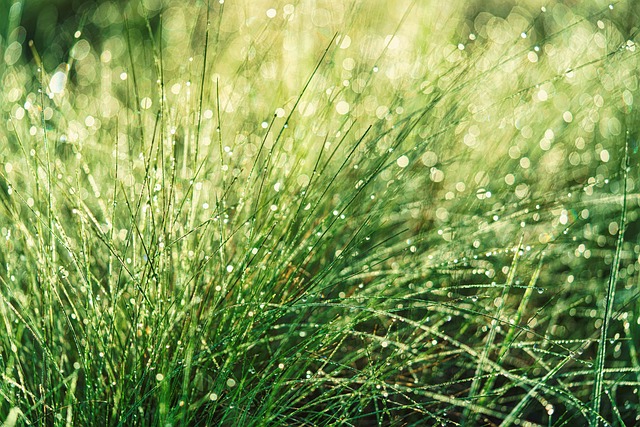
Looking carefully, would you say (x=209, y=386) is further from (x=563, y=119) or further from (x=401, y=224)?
(x=563, y=119)

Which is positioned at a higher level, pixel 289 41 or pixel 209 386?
pixel 289 41

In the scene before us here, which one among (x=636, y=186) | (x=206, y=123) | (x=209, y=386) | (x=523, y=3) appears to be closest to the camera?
(x=209, y=386)

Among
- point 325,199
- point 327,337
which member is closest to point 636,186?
point 325,199

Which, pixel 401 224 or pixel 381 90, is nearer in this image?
pixel 401 224

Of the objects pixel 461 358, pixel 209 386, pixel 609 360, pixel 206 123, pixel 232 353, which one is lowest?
pixel 609 360

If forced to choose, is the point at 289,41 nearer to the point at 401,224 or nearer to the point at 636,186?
the point at 401,224

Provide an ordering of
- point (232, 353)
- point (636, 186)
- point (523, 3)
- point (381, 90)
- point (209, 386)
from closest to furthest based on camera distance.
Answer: point (232, 353) → point (209, 386) → point (636, 186) → point (381, 90) → point (523, 3)
